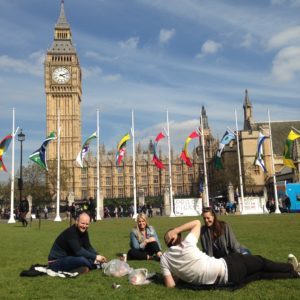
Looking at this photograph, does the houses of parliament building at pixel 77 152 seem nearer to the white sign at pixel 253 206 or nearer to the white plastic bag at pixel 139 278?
the white sign at pixel 253 206

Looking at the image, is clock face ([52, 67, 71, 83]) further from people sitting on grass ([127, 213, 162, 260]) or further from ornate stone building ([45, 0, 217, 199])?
people sitting on grass ([127, 213, 162, 260])

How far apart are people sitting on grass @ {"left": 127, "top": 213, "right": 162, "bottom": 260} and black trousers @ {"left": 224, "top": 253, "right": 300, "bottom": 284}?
314 centimetres

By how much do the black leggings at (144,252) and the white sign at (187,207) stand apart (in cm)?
2773

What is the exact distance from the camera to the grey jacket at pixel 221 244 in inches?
249

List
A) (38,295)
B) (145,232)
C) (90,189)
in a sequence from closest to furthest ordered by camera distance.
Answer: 1. (38,295)
2. (145,232)
3. (90,189)

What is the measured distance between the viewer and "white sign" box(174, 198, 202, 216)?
3659 centimetres

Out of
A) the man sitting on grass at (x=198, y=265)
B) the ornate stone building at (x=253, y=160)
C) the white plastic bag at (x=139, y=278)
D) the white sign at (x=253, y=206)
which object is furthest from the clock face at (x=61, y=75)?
the man sitting on grass at (x=198, y=265)

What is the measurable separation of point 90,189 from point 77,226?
80684mm

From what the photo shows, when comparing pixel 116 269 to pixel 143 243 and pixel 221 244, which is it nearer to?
pixel 221 244

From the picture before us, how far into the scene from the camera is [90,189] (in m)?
86.8

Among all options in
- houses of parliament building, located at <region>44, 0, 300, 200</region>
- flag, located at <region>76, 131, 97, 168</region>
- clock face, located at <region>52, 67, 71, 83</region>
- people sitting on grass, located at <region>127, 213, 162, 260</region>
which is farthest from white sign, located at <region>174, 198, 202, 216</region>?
clock face, located at <region>52, 67, 71, 83</region>

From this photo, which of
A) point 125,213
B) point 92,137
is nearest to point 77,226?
point 92,137

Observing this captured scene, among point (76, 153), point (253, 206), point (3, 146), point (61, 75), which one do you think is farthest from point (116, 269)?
point (61, 75)

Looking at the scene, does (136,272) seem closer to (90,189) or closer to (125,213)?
(125,213)
